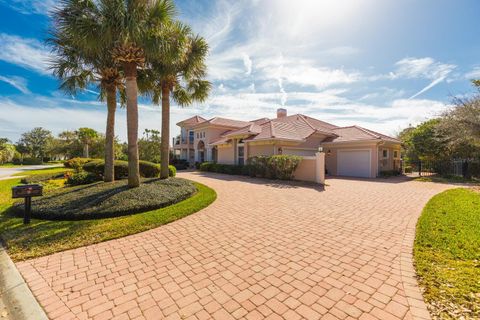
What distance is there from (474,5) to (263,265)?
12309mm

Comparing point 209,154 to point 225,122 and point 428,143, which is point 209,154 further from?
point 428,143

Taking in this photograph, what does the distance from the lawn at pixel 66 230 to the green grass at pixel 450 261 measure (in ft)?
19.7

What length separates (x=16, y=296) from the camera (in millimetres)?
3197

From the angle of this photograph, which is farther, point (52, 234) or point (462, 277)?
point (52, 234)

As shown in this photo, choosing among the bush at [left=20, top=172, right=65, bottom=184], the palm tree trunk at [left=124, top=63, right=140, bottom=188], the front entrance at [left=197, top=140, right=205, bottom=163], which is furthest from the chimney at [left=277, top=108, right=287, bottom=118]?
the bush at [left=20, top=172, right=65, bottom=184]

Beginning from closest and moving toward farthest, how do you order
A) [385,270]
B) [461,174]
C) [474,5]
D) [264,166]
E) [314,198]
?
1. [385,270]
2. [474,5]
3. [314,198]
4. [264,166]
5. [461,174]

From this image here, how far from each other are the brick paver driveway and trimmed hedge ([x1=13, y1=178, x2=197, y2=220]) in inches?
79.9

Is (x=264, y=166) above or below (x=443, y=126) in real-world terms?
below

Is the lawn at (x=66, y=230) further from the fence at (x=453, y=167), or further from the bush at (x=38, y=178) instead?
the fence at (x=453, y=167)

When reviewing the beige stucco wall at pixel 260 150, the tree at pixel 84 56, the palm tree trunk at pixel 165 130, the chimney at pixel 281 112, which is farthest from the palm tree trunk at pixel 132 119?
the chimney at pixel 281 112

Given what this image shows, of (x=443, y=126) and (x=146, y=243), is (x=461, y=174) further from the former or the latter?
(x=146, y=243)

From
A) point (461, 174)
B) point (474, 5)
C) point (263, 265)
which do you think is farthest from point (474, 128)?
point (263, 265)

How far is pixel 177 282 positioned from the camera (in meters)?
3.48

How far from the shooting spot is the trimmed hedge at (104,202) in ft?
22.0
